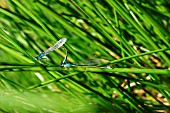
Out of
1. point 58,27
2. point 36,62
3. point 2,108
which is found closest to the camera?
point 36,62

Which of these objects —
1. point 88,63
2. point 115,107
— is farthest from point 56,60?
point 88,63

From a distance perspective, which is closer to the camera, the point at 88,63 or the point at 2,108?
the point at 88,63

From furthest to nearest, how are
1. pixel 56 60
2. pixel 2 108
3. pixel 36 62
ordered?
pixel 56 60 → pixel 2 108 → pixel 36 62

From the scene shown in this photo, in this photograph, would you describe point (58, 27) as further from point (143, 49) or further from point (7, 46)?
point (7, 46)

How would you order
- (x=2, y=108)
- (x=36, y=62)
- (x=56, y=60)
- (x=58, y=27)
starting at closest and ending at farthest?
(x=36, y=62) < (x=2, y=108) < (x=56, y=60) < (x=58, y=27)

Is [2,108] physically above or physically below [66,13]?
below

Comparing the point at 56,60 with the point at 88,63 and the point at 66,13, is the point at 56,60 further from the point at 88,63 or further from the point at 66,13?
the point at 88,63

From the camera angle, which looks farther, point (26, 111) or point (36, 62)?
point (26, 111)

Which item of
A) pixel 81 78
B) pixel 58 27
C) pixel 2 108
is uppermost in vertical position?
pixel 58 27

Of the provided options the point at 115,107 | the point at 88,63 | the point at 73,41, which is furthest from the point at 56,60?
the point at 88,63
